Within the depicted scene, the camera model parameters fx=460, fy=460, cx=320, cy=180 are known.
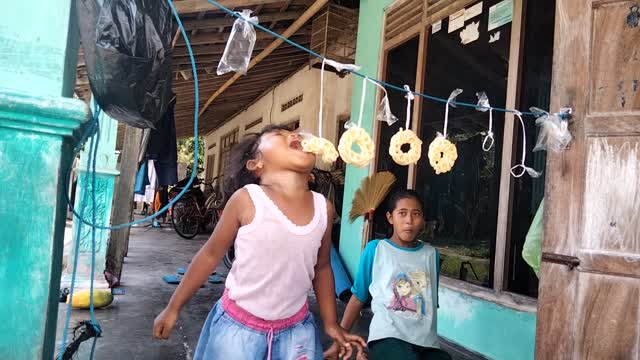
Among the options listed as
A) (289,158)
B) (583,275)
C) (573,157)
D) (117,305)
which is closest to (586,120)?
(573,157)

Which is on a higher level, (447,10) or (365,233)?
(447,10)

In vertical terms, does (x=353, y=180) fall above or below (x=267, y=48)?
below

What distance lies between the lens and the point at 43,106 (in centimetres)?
145

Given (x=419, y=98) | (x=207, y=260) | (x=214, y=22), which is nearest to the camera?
(x=207, y=260)

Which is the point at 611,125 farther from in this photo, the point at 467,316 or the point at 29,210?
the point at 29,210

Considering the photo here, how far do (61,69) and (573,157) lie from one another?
6.76 feet

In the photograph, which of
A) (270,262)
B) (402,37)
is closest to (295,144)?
(270,262)

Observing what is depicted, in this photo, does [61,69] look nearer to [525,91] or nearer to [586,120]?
[586,120]

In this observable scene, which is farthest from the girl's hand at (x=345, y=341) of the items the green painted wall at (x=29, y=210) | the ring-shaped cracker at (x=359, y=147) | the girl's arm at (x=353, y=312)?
the green painted wall at (x=29, y=210)

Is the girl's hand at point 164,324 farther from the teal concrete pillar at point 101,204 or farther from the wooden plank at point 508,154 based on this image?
the teal concrete pillar at point 101,204

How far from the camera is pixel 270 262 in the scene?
1590 millimetres

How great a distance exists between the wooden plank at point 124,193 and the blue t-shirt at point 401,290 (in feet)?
11.6

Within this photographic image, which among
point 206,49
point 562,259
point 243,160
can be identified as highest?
point 206,49

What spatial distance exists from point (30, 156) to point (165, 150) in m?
3.39
